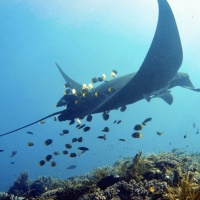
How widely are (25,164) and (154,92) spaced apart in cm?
15856

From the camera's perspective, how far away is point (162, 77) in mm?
9445

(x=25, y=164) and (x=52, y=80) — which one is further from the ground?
(x=52, y=80)

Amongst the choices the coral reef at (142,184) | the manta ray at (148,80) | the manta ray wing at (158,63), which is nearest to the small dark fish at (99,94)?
the manta ray at (148,80)

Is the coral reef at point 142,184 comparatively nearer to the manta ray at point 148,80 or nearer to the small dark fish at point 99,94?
the manta ray at point 148,80

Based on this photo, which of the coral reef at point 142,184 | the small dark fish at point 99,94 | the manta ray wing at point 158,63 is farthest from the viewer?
the small dark fish at point 99,94

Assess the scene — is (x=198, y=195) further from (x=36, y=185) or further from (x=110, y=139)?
(x=110, y=139)

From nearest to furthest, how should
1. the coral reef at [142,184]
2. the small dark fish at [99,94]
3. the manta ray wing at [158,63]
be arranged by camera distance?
1. the coral reef at [142,184]
2. the manta ray wing at [158,63]
3. the small dark fish at [99,94]

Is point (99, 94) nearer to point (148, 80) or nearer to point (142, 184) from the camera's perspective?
point (148, 80)

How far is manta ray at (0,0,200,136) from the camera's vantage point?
8.56 metres

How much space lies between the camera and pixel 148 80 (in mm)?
9172

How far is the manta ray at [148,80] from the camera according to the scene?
28.1 feet

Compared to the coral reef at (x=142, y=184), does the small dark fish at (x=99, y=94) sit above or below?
above

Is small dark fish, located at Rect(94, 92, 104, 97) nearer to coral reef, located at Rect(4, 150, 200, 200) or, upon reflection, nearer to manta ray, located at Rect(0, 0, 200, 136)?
manta ray, located at Rect(0, 0, 200, 136)

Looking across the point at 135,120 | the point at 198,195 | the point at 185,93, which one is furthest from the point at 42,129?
the point at 198,195
